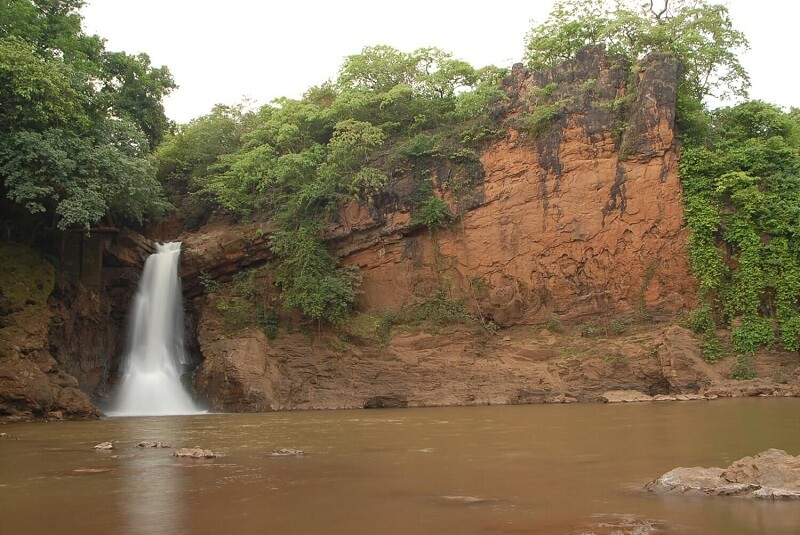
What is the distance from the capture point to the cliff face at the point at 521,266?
22.5m

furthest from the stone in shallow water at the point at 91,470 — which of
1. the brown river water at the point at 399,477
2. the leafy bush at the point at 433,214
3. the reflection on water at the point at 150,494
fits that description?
the leafy bush at the point at 433,214

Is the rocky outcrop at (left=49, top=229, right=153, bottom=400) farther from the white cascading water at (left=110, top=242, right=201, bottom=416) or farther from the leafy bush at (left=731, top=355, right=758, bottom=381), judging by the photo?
the leafy bush at (left=731, top=355, right=758, bottom=381)

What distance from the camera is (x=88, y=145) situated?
21297 millimetres

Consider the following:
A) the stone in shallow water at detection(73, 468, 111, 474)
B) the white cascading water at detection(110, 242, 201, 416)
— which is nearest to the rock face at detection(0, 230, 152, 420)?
the white cascading water at detection(110, 242, 201, 416)

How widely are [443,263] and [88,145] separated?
12.6m

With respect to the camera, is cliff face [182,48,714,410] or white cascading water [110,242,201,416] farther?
white cascading water [110,242,201,416]

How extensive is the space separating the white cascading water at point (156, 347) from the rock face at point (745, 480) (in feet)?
61.0

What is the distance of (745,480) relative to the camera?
6492 mm

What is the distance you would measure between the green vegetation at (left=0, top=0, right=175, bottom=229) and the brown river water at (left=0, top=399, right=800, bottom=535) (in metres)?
8.25

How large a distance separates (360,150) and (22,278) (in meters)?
12.6

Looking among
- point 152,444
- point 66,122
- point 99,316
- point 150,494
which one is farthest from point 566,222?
point 150,494

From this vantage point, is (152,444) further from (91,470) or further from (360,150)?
(360,150)

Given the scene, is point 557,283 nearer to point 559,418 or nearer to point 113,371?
point 559,418

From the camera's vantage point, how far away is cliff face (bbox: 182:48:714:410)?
2252 cm
